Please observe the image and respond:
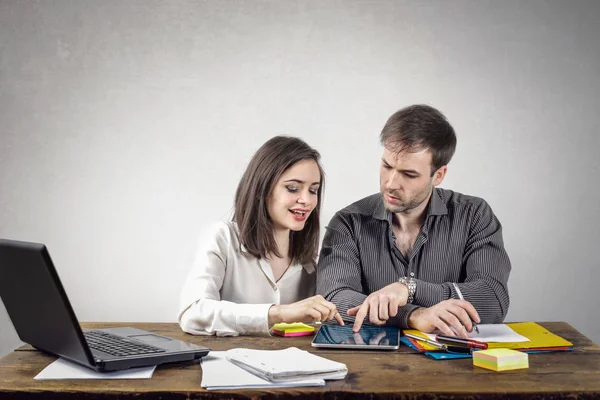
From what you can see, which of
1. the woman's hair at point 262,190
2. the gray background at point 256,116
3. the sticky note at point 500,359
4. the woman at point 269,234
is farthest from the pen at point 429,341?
the gray background at point 256,116

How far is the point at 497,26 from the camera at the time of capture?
12.2 feet

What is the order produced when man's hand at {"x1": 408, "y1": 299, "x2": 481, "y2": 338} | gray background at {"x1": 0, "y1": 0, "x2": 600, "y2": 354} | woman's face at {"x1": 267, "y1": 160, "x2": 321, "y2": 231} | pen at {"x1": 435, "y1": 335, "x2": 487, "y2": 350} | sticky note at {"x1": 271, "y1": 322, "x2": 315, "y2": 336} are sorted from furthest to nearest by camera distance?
gray background at {"x1": 0, "y1": 0, "x2": 600, "y2": 354}, woman's face at {"x1": 267, "y1": 160, "x2": 321, "y2": 231}, sticky note at {"x1": 271, "y1": 322, "x2": 315, "y2": 336}, man's hand at {"x1": 408, "y1": 299, "x2": 481, "y2": 338}, pen at {"x1": 435, "y1": 335, "x2": 487, "y2": 350}

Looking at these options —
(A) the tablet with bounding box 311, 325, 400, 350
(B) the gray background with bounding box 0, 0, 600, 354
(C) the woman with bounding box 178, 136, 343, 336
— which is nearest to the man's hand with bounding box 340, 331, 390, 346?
(A) the tablet with bounding box 311, 325, 400, 350

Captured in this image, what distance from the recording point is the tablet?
1.64 m

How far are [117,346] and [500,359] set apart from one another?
85cm

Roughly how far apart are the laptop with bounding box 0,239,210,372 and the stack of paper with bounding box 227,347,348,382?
0.11 meters

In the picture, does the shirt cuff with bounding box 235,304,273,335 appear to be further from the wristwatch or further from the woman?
the wristwatch

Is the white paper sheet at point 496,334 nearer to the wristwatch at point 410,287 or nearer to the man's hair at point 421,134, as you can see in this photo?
the wristwatch at point 410,287

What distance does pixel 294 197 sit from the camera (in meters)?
2.20

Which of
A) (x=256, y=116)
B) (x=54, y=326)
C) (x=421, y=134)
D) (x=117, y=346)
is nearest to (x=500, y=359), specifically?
(x=117, y=346)

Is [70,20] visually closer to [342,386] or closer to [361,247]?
[361,247]

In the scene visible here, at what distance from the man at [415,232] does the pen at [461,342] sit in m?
0.46

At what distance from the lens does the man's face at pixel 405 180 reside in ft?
7.56

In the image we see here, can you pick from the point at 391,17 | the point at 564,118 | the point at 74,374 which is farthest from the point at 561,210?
the point at 74,374
